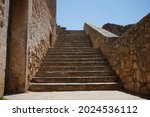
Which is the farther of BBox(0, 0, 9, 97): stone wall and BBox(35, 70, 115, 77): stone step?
BBox(35, 70, 115, 77): stone step

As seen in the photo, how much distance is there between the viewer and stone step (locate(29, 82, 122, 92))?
564cm

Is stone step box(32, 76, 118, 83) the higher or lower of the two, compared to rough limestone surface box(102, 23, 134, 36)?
lower

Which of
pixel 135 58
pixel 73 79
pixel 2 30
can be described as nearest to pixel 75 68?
pixel 73 79

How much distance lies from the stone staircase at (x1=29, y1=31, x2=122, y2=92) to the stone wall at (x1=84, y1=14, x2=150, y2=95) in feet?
1.40

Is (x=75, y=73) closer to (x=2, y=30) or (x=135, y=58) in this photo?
(x=135, y=58)

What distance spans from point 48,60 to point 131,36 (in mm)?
3463

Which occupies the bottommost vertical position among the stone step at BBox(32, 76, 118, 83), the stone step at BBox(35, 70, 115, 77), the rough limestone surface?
the stone step at BBox(32, 76, 118, 83)

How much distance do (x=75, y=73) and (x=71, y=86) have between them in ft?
3.19

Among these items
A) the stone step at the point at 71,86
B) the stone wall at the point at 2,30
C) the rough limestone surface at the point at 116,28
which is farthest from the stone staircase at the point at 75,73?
the rough limestone surface at the point at 116,28

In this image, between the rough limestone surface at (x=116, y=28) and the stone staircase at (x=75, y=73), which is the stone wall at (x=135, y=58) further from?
the rough limestone surface at (x=116, y=28)

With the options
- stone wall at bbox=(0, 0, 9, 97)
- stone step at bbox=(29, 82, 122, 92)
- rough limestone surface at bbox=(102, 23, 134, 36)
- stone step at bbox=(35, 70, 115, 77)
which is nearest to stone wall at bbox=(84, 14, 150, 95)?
stone step at bbox=(35, 70, 115, 77)

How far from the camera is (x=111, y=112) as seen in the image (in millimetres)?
2592

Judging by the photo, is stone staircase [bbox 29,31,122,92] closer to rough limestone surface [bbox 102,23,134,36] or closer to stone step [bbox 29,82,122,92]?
stone step [bbox 29,82,122,92]

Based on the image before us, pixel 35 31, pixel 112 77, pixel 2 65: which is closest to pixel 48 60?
pixel 35 31
